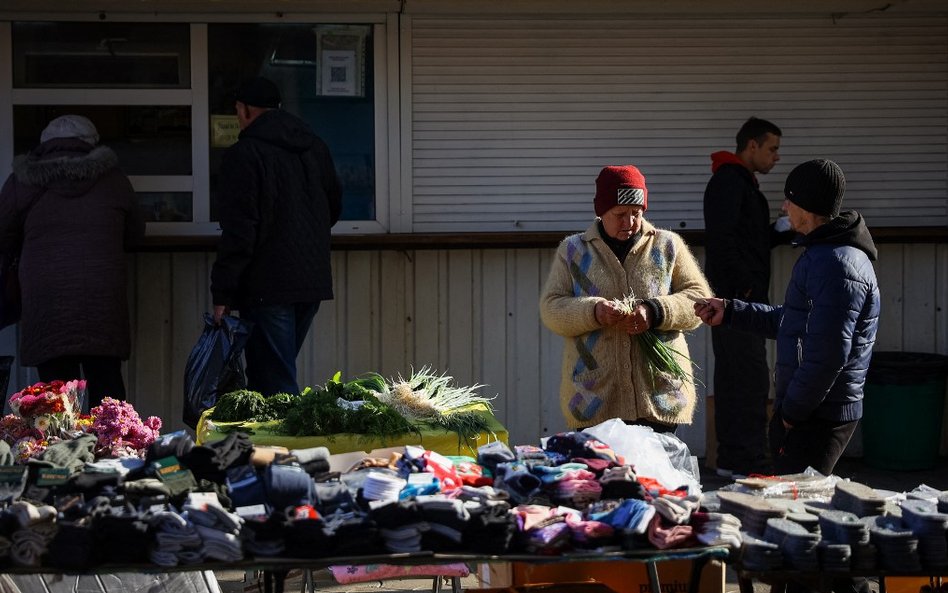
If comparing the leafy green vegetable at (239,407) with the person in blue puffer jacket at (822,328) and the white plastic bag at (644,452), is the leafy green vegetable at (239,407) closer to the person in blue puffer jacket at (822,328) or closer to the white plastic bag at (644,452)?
the white plastic bag at (644,452)

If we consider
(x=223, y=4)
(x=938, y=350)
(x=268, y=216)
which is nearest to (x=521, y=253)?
(x=268, y=216)

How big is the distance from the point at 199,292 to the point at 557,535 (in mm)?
4308

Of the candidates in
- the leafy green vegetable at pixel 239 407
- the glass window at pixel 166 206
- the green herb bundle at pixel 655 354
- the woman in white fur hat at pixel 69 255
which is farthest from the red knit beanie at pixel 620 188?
the glass window at pixel 166 206

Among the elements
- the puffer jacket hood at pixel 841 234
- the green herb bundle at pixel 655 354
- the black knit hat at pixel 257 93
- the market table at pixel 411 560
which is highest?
the black knit hat at pixel 257 93

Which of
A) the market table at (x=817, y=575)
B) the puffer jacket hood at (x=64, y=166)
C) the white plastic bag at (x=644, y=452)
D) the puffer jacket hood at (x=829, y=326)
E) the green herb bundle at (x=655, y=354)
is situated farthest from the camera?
the puffer jacket hood at (x=64, y=166)

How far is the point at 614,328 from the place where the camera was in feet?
17.0

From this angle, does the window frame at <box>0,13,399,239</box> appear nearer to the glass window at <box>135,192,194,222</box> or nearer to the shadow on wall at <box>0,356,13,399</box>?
the glass window at <box>135,192,194,222</box>

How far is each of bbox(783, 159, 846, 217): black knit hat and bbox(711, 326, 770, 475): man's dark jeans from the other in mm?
2519

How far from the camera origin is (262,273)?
6348 mm

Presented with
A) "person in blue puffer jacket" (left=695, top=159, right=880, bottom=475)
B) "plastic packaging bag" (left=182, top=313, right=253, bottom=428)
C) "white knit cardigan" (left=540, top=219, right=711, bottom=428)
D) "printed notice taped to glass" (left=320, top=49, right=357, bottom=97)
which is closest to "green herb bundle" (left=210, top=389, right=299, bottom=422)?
"plastic packaging bag" (left=182, top=313, right=253, bottom=428)

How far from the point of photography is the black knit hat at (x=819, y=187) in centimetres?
462

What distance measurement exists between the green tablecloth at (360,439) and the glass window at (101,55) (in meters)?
2.88

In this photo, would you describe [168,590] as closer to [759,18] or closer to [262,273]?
[262,273]

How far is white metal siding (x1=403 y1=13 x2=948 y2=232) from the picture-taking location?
24.2ft
